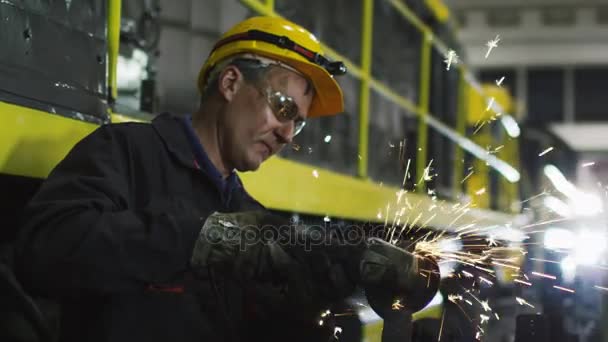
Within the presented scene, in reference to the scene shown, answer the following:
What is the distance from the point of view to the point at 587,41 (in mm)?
11039

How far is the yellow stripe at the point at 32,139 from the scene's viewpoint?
1.50m

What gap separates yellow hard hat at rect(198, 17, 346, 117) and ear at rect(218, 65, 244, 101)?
0.06 meters

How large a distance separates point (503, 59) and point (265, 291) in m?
10.4

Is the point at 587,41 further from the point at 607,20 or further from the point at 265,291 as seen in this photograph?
the point at 265,291

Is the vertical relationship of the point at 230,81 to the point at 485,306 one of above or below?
above

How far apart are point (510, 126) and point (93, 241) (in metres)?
6.88

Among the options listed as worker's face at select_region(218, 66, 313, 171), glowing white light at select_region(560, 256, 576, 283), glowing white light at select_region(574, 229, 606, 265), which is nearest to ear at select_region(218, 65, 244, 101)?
worker's face at select_region(218, 66, 313, 171)

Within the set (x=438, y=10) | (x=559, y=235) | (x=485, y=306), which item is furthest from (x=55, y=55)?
(x=438, y=10)

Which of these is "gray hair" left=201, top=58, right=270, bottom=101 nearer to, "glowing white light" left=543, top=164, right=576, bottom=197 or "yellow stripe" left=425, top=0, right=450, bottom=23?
"yellow stripe" left=425, top=0, right=450, bottom=23

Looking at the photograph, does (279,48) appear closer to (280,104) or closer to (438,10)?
(280,104)

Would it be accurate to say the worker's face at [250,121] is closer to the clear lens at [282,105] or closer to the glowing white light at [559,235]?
the clear lens at [282,105]

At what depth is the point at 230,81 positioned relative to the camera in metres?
1.83

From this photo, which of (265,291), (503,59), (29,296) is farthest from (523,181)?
(29,296)

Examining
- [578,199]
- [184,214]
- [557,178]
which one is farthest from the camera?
[557,178]
